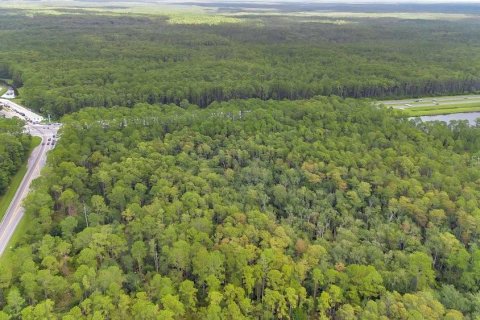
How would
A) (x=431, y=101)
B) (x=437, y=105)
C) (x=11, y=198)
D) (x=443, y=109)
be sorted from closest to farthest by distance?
1. (x=11, y=198)
2. (x=443, y=109)
3. (x=437, y=105)
4. (x=431, y=101)

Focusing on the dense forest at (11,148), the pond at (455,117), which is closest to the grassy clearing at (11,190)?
the dense forest at (11,148)

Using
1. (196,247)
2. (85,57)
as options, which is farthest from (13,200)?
(85,57)

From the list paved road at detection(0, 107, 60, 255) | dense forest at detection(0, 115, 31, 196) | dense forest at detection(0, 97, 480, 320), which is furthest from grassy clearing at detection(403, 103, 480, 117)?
dense forest at detection(0, 115, 31, 196)

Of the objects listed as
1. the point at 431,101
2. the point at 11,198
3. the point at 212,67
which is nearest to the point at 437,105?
the point at 431,101

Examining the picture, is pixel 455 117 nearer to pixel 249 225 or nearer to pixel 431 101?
pixel 431 101

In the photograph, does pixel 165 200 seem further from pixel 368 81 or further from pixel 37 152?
pixel 368 81

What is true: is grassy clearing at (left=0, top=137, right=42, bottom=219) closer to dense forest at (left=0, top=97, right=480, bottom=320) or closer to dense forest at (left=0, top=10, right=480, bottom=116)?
dense forest at (left=0, top=97, right=480, bottom=320)

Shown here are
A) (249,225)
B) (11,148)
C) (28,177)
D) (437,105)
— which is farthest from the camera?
(437,105)
